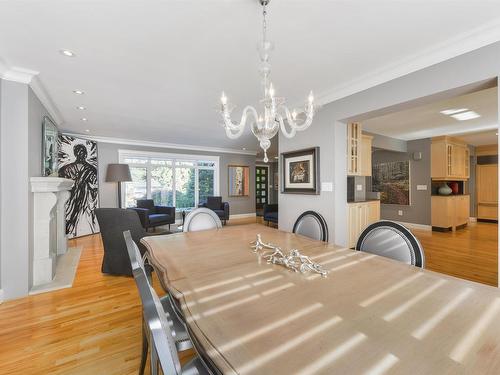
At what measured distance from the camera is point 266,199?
9695 millimetres

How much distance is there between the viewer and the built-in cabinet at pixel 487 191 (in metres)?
6.69

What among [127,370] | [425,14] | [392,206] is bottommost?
[127,370]

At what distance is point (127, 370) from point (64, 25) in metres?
2.51

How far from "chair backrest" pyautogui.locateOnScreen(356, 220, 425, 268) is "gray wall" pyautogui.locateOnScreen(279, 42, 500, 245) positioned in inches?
54.0

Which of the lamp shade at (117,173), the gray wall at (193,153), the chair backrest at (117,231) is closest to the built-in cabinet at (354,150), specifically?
the chair backrest at (117,231)

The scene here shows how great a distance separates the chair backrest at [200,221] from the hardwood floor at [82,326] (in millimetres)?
898

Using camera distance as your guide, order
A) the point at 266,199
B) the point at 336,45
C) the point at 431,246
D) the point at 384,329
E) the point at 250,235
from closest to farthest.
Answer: the point at 384,329
the point at 336,45
the point at 250,235
the point at 431,246
the point at 266,199

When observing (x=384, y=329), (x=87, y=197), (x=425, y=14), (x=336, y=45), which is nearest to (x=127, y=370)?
(x=384, y=329)

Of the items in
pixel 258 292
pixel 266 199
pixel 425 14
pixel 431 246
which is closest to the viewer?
pixel 258 292

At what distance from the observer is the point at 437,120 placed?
4.25 meters

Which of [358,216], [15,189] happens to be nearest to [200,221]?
[15,189]

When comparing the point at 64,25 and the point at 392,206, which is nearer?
the point at 64,25

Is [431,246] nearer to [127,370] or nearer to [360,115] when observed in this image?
[360,115]

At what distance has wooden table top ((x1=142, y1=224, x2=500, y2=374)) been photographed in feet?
1.93
